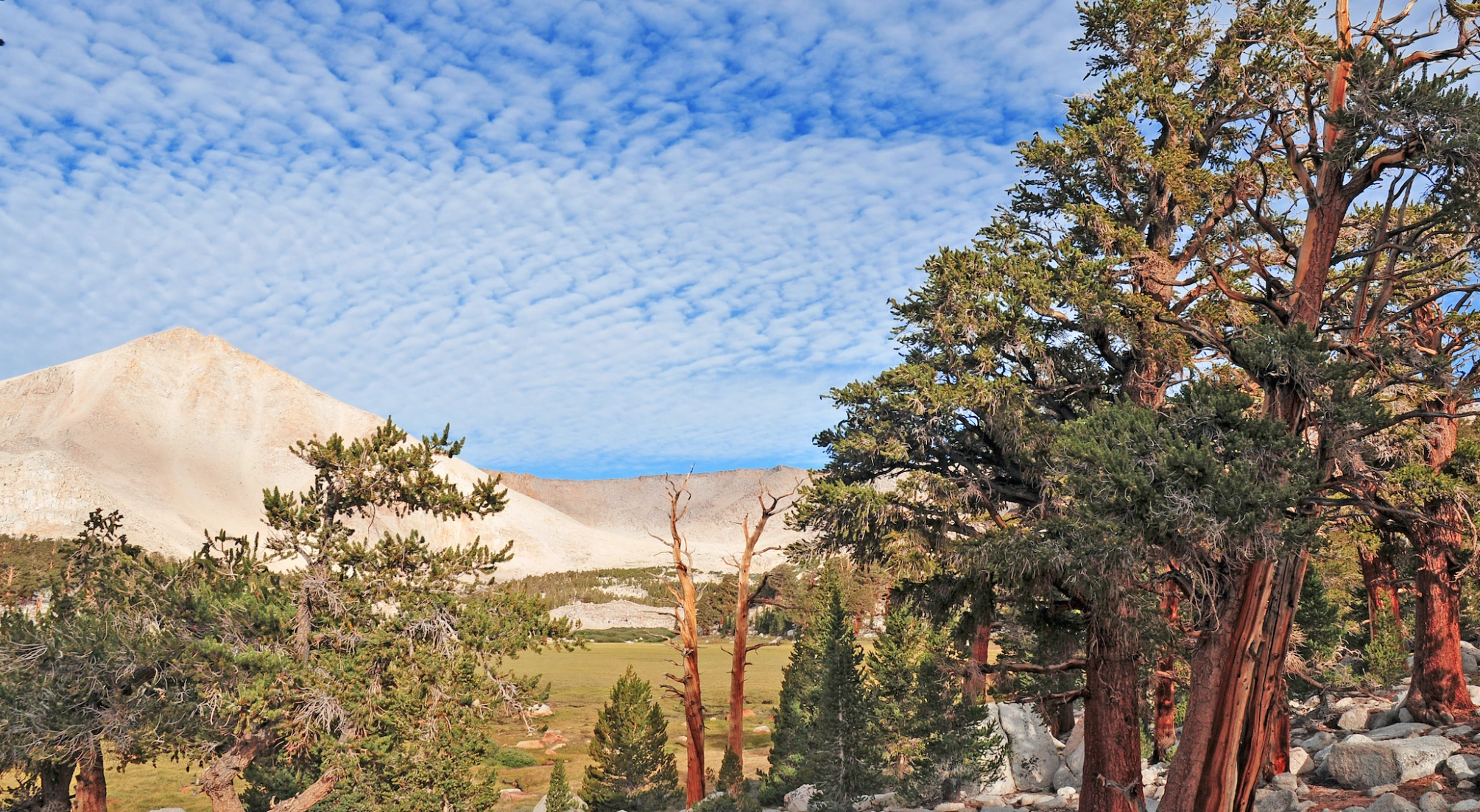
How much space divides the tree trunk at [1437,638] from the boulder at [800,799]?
47.9 feet

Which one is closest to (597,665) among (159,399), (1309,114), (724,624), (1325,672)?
(724,624)

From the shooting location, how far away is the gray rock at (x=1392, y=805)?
38.2ft

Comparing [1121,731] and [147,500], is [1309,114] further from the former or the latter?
[147,500]

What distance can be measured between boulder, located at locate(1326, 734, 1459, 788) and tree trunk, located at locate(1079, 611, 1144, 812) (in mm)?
4165

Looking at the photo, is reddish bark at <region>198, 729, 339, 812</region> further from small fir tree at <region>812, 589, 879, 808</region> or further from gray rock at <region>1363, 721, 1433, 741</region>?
gray rock at <region>1363, 721, 1433, 741</region>

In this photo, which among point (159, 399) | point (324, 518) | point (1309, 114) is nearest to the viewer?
point (1309, 114)

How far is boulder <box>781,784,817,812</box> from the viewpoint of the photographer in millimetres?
25031

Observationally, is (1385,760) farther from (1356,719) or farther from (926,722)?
(926,722)

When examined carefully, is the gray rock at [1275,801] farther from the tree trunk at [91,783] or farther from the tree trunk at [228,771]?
the tree trunk at [91,783]

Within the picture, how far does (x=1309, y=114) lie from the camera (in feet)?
38.4

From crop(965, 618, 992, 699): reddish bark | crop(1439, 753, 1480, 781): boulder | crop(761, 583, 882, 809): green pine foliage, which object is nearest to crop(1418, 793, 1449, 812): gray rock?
crop(1439, 753, 1480, 781): boulder

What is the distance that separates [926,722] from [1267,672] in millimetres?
12681

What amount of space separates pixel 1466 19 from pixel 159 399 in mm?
173738

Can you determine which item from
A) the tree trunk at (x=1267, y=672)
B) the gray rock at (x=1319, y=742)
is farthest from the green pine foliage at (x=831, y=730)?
the tree trunk at (x=1267, y=672)
